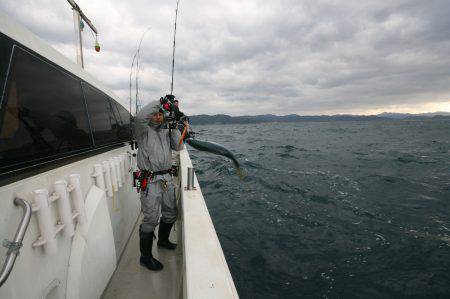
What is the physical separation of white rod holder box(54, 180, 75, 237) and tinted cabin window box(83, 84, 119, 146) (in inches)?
48.2

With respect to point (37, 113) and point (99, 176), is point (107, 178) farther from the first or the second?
point (37, 113)

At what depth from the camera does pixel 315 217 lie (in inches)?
238

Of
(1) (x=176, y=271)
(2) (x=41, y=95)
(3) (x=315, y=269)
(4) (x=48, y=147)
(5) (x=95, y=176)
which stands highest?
(2) (x=41, y=95)

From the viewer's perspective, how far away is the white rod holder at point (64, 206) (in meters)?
1.73

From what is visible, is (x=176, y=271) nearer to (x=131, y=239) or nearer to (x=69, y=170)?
(x=131, y=239)

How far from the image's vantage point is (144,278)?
3.01m

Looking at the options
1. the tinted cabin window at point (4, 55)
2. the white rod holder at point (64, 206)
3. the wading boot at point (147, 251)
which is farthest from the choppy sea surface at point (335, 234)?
the tinted cabin window at point (4, 55)

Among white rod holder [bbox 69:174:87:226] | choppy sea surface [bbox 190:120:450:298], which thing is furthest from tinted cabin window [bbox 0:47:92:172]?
choppy sea surface [bbox 190:120:450:298]

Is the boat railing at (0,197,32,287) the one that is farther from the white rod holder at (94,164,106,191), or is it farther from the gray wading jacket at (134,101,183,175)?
the gray wading jacket at (134,101,183,175)

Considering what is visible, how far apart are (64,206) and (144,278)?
171cm

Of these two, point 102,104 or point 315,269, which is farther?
point 315,269

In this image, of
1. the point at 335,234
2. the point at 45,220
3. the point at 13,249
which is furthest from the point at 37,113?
the point at 335,234

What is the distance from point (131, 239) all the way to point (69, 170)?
7.41 ft

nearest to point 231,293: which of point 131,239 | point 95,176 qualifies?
point 95,176
